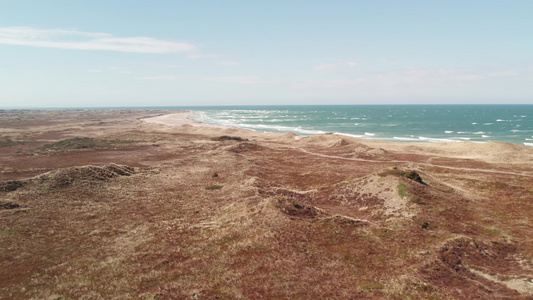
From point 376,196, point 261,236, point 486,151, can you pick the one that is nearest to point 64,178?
point 261,236

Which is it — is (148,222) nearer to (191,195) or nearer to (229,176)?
(191,195)

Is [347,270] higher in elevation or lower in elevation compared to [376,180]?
lower

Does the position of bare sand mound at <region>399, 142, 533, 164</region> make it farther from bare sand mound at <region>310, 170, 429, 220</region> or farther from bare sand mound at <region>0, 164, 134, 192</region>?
bare sand mound at <region>0, 164, 134, 192</region>

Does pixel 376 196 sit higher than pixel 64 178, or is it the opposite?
pixel 64 178

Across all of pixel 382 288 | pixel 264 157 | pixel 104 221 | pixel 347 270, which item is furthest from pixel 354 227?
pixel 264 157

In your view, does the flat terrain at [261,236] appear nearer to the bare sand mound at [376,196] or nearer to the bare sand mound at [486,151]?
the bare sand mound at [376,196]

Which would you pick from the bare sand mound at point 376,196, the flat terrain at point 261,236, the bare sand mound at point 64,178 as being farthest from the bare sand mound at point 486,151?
the bare sand mound at point 64,178

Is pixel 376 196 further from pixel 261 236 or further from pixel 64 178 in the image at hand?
pixel 64 178

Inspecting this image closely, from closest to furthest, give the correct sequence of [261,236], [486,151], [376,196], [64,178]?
1. [261,236]
2. [376,196]
3. [64,178]
4. [486,151]
